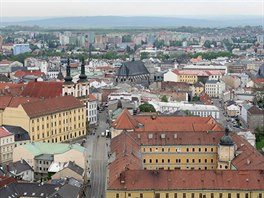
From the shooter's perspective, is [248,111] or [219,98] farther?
[219,98]

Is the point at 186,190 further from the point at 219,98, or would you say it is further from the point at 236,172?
the point at 219,98

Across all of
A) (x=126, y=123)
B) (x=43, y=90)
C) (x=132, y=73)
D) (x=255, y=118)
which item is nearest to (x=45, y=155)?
(x=126, y=123)

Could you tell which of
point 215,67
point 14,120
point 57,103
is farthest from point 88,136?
point 215,67

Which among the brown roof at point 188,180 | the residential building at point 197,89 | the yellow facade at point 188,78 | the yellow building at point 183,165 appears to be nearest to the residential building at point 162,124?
the yellow building at point 183,165

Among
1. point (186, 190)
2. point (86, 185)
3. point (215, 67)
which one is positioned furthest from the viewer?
point (215, 67)

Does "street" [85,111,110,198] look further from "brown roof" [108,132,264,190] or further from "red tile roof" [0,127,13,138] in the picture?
"red tile roof" [0,127,13,138]

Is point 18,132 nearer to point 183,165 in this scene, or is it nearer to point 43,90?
point 43,90

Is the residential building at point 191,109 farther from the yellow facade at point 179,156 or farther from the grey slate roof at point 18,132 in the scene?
the yellow facade at point 179,156
